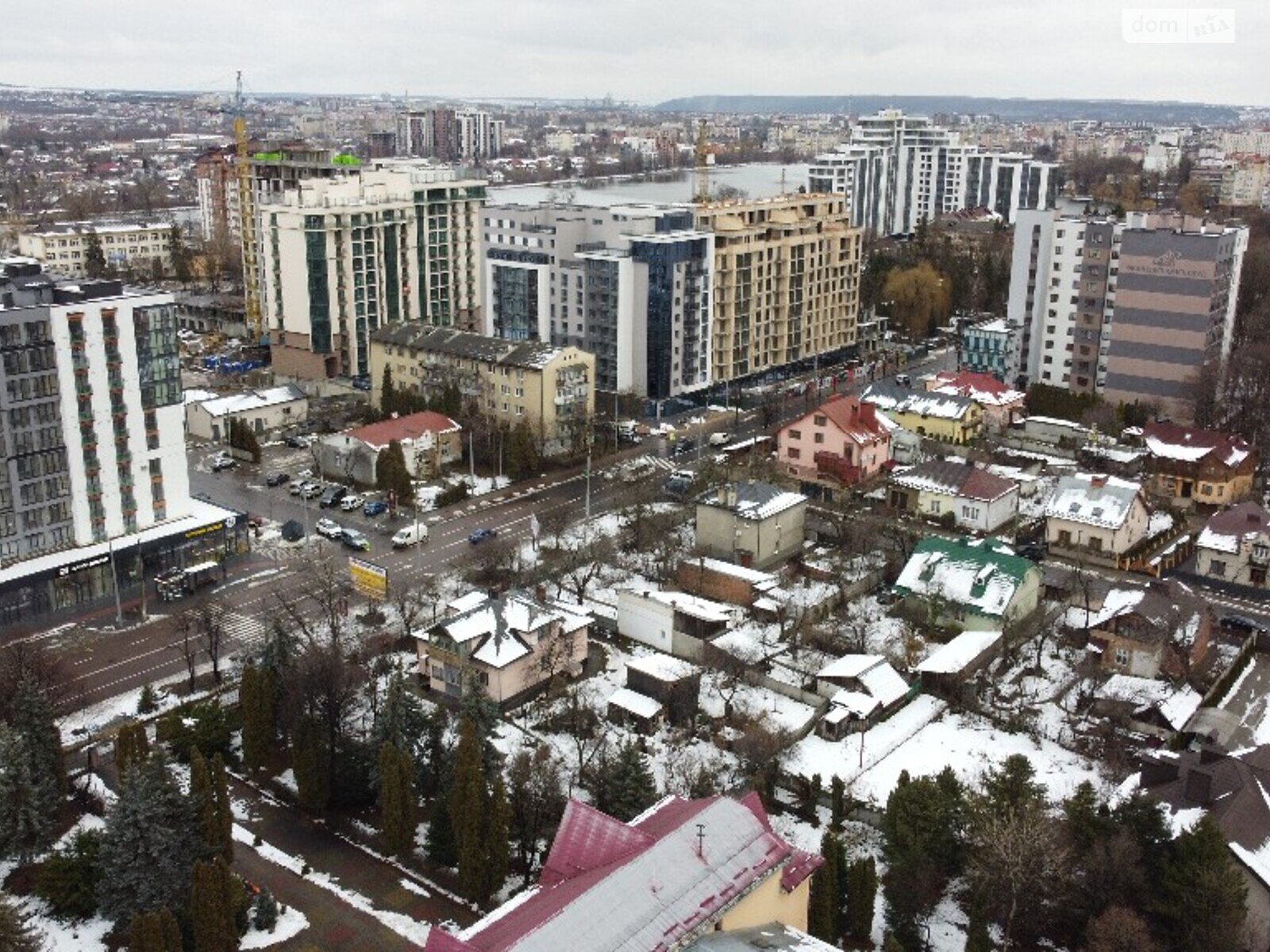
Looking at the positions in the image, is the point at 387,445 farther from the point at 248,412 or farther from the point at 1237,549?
the point at 1237,549

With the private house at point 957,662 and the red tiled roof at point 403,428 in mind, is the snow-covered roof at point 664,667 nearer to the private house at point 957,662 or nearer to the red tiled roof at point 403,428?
the private house at point 957,662

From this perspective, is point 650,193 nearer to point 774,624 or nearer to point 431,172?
point 431,172

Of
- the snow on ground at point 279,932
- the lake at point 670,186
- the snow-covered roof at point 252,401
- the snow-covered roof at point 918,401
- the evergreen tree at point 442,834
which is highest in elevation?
the lake at point 670,186

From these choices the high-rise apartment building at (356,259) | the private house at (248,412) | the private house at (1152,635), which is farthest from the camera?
the high-rise apartment building at (356,259)

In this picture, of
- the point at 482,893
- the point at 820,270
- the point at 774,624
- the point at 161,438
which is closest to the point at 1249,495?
the point at 774,624

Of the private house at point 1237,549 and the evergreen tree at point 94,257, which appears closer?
the private house at point 1237,549

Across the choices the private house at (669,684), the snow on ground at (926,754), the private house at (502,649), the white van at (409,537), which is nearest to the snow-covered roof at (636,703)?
the private house at (669,684)

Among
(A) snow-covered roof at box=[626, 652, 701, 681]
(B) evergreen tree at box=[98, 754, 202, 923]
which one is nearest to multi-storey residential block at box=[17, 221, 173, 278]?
(A) snow-covered roof at box=[626, 652, 701, 681]
